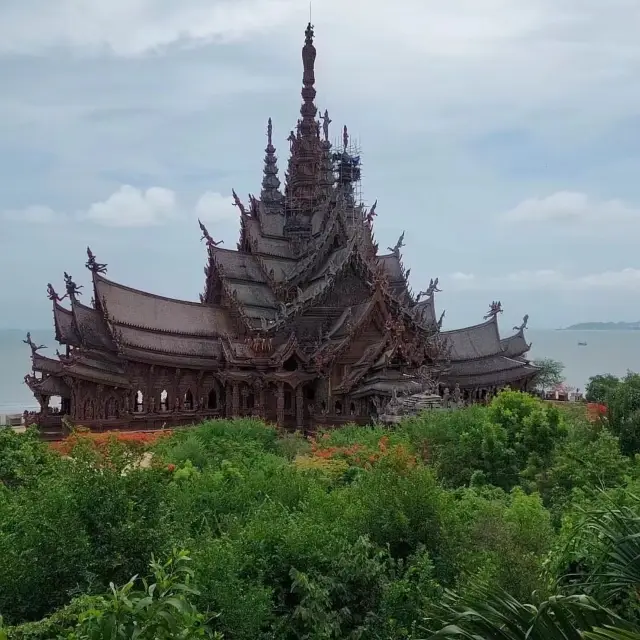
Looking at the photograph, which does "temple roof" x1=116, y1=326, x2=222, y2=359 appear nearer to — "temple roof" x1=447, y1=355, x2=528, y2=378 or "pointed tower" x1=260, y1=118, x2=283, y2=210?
"temple roof" x1=447, y1=355, x2=528, y2=378

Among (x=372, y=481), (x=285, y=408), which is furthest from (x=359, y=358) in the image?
(x=372, y=481)

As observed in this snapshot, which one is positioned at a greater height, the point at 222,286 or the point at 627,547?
the point at 222,286

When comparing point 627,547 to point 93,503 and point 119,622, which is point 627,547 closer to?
point 119,622

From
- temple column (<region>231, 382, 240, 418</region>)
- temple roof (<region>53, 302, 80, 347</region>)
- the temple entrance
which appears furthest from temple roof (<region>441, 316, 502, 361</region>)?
temple roof (<region>53, 302, 80, 347</region>)

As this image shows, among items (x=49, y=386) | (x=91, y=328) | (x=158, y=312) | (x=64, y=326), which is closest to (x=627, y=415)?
(x=158, y=312)

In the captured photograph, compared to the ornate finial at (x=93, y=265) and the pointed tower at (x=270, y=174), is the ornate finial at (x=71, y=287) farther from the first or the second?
the pointed tower at (x=270, y=174)

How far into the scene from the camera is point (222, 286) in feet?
101

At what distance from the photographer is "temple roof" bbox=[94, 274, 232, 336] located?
2717 centimetres

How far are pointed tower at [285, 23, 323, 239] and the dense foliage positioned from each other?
81.8ft

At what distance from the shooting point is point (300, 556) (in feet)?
28.3

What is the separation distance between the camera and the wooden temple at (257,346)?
25.7 metres

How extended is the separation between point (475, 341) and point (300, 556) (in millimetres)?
28731

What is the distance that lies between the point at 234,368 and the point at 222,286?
491cm

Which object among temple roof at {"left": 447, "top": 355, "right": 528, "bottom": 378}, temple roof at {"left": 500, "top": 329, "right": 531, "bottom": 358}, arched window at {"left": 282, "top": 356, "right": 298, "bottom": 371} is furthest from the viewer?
temple roof at {"left": 500, "top": 329, "right": 531, "bottom": 358}
